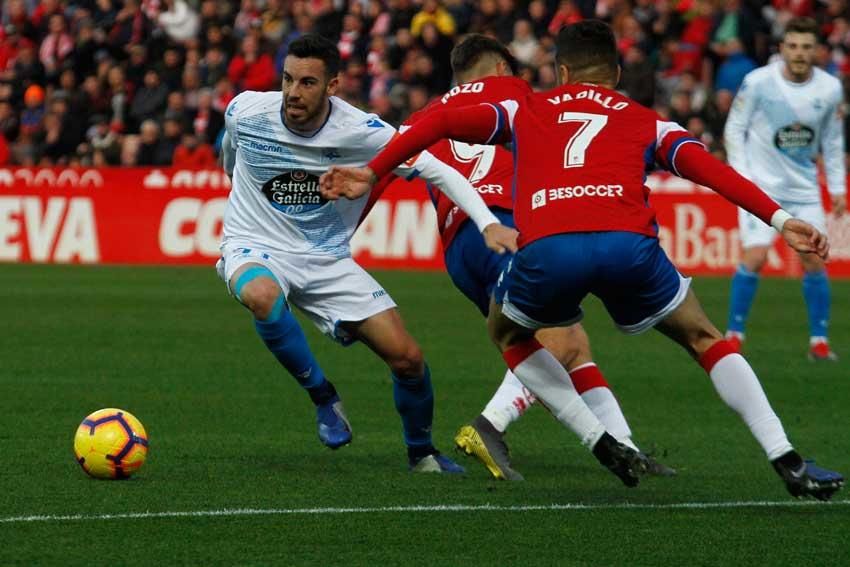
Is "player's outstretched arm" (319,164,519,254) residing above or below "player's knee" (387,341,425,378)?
above

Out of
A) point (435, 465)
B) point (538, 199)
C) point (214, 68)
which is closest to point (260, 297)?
point (435, 465)

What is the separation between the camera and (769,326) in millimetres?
15680

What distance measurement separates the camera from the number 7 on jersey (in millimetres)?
6711

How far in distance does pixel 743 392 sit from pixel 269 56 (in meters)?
19.5

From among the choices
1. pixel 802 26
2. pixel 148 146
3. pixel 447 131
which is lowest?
pixel 148 146

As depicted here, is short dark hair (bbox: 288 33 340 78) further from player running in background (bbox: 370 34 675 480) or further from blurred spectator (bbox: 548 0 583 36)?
blurred spectator (bbox: 548 0 583 36)

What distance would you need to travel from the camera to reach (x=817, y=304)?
13250 millimetres

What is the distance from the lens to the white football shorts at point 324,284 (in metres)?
8.20

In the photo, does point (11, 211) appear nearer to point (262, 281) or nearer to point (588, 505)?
point (262, 281)

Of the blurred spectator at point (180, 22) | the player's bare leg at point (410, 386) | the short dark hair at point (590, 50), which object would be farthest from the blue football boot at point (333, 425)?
the blurred spectator at point (180, 22)

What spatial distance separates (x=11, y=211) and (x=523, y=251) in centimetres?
1715

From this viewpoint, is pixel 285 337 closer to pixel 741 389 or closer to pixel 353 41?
pixel 741 389

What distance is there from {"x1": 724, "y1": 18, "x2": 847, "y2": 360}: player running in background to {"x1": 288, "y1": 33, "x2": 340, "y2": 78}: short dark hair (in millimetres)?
5544

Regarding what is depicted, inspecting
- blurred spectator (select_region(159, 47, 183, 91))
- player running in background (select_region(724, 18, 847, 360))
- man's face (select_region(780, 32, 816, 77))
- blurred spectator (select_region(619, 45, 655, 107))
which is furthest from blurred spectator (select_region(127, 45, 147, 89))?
man's face (select_region(780, 32, 816, 77))
